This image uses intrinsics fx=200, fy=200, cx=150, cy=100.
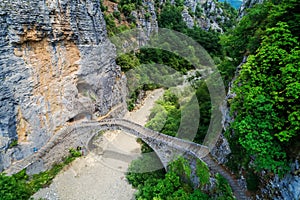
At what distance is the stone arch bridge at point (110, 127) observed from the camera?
9977 mm

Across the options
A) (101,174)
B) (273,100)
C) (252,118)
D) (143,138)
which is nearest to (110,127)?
(143,138)

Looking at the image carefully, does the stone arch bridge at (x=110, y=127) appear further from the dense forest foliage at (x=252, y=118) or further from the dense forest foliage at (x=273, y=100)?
the dense forest foliage at (x=273, y=100)

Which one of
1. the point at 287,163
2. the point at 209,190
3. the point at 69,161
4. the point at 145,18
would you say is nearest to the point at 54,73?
the point at 69,161

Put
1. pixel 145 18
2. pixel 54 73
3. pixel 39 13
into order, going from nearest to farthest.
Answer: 1. pixel 39 13
2. pixel 54 73
3. pixel 145 18

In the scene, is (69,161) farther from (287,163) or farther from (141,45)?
(141,45)

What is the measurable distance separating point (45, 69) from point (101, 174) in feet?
28.5

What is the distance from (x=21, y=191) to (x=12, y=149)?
3135 millimetres

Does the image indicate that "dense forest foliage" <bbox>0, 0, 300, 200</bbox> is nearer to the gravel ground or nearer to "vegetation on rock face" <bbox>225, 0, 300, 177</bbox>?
"vegetation on rock face" <bbox>225, 0, 300, 177</bbox>

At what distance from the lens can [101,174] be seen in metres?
14.8

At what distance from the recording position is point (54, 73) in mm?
15047

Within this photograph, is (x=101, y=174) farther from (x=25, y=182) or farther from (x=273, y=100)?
(x=273, y=100)

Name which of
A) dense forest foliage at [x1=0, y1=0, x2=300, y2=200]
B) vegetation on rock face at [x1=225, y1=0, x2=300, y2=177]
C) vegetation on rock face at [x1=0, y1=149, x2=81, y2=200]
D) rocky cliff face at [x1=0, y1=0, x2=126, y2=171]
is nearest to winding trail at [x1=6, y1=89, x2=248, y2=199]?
dense forest foliage at [x1=0, y1=0, x2=300, y2=200]

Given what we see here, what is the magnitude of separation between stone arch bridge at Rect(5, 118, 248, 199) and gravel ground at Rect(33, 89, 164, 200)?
55.3 inches

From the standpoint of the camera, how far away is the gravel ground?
13.0m
